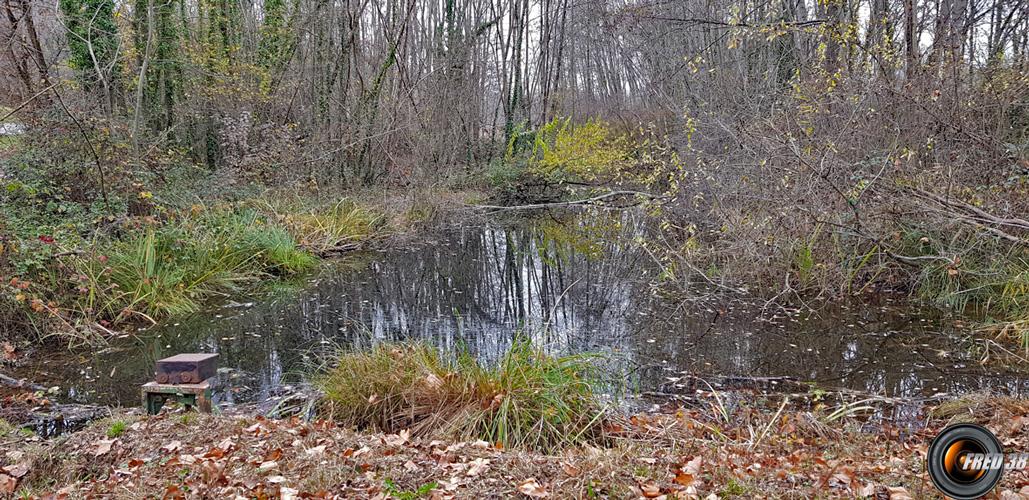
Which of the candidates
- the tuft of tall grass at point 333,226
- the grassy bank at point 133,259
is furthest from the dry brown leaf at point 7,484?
the tuft of tall grass at point 333,226

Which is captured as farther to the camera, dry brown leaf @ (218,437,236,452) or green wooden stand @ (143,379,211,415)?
green wooden stand @ (143,379,211,415)

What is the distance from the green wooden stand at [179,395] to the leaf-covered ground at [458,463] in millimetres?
191

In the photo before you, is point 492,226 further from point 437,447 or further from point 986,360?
point 437,447

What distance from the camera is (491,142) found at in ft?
75.6

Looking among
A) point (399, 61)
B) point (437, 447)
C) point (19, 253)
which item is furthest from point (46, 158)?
point (399, 61)

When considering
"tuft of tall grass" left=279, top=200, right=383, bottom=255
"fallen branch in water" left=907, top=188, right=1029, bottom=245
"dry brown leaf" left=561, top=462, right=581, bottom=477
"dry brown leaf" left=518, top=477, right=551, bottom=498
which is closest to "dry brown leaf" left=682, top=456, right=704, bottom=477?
"dry brown leaf" left=561, top=462, right=581, bottom=477

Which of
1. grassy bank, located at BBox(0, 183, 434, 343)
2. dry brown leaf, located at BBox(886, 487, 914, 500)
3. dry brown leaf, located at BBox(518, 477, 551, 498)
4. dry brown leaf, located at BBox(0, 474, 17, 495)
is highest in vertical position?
grassy bank, located at BBox(0, 183, 434, 343)

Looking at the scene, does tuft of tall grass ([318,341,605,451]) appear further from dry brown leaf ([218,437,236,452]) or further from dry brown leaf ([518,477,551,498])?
dry brown leaf ([518,477,551,498])

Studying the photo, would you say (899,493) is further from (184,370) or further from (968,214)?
(968,214)

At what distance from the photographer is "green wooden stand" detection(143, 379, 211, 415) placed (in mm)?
4270

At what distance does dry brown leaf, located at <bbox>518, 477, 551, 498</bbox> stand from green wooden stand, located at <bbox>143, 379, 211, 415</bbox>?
2.46 meters

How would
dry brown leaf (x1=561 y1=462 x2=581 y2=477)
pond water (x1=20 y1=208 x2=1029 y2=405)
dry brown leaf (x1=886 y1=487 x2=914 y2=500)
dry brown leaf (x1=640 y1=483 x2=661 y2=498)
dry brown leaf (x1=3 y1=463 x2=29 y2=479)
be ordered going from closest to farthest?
dry brown leaf (x1=886 y1=487 x2=914 y2=500)
dry brown leaf (x1=640 y1=483 x2=661 y2=498)
dry brown leaf (x1=561 y1=462 x2=581 y2=477)
dry brown leaf (x1=3 y1=463 x2=29 y2=479)
pond water (x1=20 y1=208 x2=1029 y2=405)

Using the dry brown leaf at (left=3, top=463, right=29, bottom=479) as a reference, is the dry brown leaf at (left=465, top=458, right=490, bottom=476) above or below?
below

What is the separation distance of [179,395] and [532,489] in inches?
107
